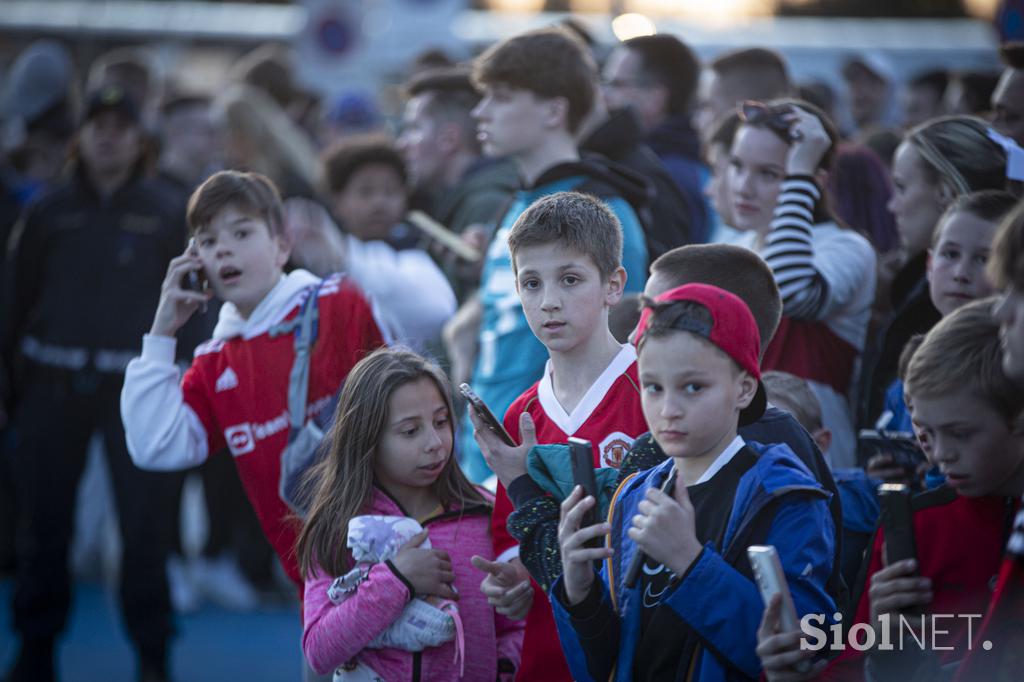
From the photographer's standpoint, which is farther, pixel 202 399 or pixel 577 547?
pixel 202 399

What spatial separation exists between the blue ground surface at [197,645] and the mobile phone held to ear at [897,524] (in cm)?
396

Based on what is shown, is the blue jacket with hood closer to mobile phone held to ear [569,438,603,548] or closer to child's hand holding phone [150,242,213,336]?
mobile phone held to ear [569,438,603,548]

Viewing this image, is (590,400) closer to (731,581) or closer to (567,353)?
(567,353)

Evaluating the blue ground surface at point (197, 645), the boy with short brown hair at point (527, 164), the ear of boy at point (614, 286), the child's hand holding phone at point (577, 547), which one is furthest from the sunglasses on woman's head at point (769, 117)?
the blue ground surface at point (197, 645)

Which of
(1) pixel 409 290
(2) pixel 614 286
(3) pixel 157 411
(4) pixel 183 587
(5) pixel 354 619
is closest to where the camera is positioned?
(5) pixel 354 619

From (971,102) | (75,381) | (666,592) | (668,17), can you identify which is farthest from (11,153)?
(668,17)

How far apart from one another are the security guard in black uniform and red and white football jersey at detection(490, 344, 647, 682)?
2878mm

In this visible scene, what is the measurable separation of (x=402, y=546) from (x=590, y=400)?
0.61m

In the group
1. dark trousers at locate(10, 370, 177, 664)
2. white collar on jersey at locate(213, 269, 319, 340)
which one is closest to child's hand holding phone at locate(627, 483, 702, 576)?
white collar on jersey at locate(213, 269, 319, 340)

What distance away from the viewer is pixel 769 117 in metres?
4.13

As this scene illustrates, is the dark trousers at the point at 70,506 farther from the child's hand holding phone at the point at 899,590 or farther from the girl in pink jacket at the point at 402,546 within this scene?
the child's hand holding phone at the point at 899,590

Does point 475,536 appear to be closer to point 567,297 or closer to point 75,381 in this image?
point 567,297

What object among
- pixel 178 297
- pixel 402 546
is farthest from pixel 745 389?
pixel 178 297

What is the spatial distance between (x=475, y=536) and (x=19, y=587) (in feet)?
10.6
